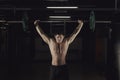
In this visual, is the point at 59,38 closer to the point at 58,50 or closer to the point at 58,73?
the point at 58,50

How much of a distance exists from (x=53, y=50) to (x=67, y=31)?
8.40 metres

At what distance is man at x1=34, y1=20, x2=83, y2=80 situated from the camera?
5141mm

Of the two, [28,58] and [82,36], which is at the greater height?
[82,36]

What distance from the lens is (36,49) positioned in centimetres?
1491

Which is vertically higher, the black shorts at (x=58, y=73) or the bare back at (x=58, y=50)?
the bare back at (x=58, y=50)

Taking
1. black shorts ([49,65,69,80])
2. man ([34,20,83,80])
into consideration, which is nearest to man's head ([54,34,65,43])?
man ([34,20,83,80])

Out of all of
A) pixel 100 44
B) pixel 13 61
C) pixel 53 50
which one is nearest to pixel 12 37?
pixel 13 61

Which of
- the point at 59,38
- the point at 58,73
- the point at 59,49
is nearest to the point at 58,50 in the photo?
the point at 59,49

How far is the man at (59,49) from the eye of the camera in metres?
5.14

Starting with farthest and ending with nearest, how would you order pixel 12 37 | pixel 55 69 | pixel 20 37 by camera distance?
pixel 20 37 < pixel 12 37 < pixel 55 69

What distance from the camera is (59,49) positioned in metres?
5.46

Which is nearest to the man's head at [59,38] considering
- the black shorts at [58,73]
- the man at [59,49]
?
the man at [59,49]

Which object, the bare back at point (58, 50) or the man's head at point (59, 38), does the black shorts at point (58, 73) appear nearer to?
the bare back at point (58, 50)

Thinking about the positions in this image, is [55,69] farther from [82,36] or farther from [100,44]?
[82,36]
